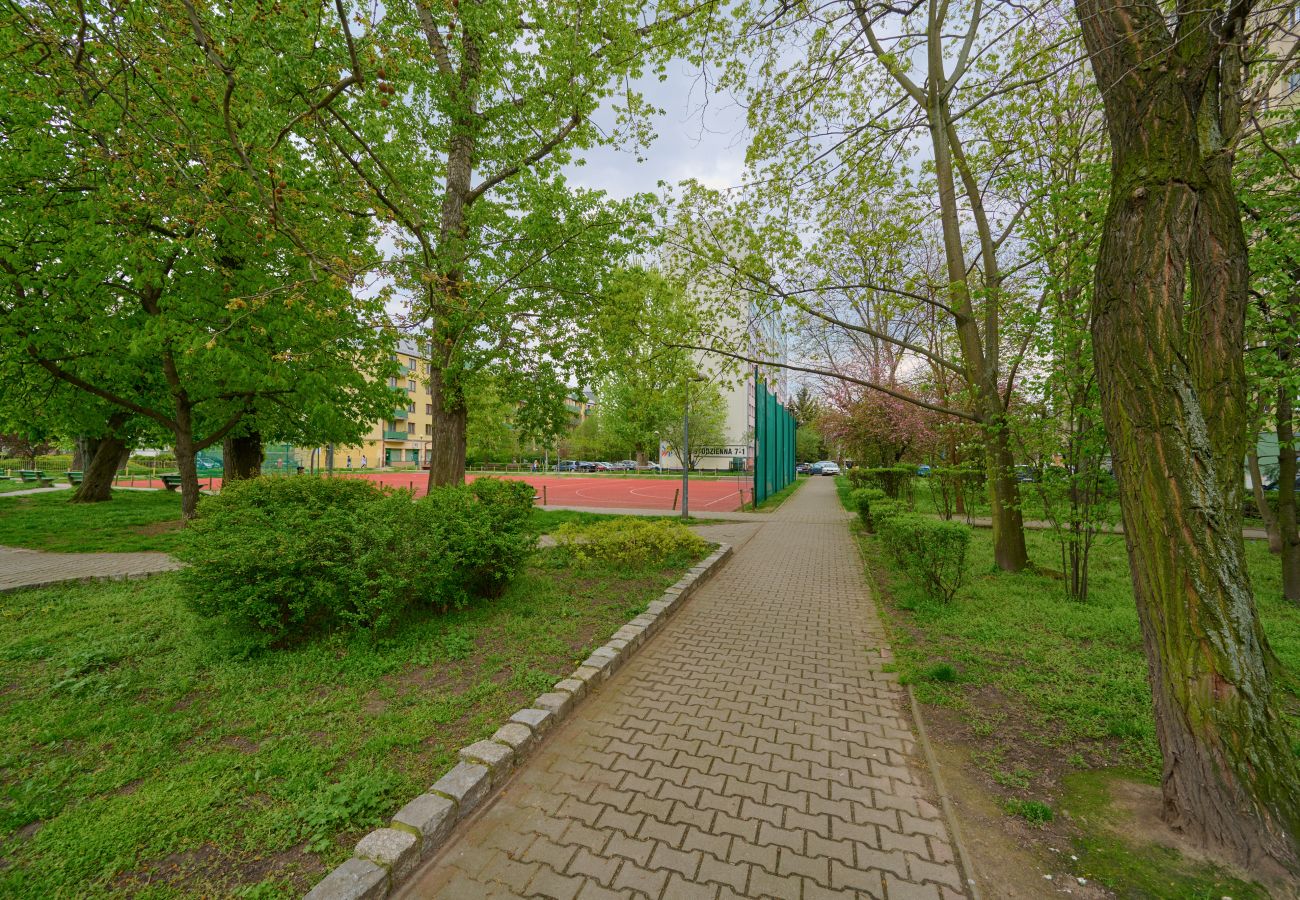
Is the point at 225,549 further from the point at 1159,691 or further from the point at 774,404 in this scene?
the point at 774,404

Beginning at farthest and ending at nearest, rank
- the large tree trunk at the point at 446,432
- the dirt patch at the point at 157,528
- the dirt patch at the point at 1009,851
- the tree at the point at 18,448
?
1. the tree at the point at 18,448
2. the dirt patch at the point at 157,528
3. the large tree trunk at the point at 446,432
4. the dirt patch at the point at 1009,851

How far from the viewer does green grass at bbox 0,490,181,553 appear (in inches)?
368

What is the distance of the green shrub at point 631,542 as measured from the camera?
780 centimetres

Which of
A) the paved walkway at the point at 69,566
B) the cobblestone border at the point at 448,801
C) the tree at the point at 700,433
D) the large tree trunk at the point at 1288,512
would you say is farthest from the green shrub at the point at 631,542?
the tree at the point at 700,433

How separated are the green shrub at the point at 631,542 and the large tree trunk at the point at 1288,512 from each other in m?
7.51

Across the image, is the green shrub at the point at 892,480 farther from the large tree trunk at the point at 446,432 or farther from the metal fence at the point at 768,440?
the large tree trunk at the point at 446,432

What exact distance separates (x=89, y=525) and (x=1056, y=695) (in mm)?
17299

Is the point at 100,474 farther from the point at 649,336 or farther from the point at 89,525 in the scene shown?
the point at 649,336

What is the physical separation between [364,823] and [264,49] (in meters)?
8.09

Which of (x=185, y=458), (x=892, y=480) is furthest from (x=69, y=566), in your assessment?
(x=892, y=480)

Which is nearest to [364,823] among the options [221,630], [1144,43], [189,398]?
[221,630]

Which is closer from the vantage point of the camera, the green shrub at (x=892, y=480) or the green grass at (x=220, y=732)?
the green grass at (x=220, y=732)

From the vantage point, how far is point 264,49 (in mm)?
5883

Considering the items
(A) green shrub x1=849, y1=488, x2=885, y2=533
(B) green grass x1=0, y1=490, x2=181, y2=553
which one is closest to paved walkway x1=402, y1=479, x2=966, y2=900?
(A) green shrub x1=849, y1=488, x2=885, y2=533
